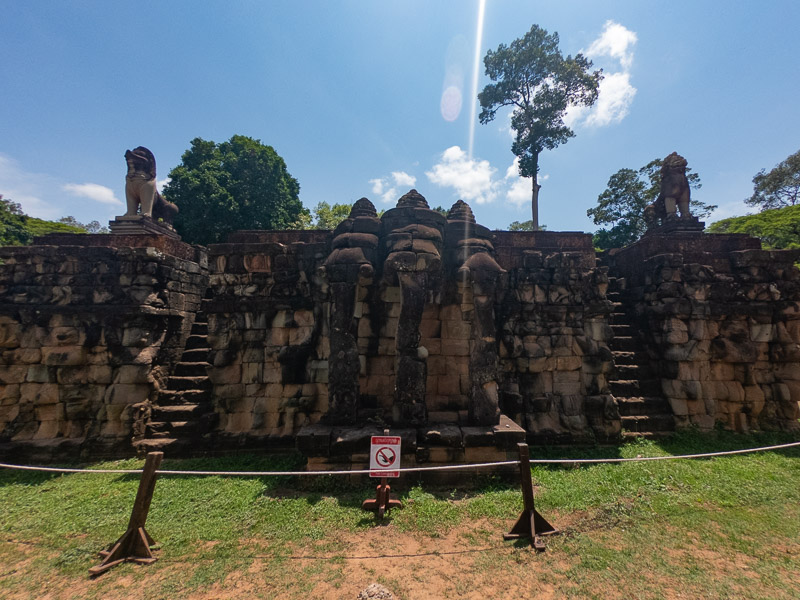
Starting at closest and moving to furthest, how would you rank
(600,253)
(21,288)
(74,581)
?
(74,581) < (21,288) < (600,253)

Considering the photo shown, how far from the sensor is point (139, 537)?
11.1 ft

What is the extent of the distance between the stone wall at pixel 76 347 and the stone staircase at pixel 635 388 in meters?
10.2

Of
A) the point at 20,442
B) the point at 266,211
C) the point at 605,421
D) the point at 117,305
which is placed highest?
the point at 266,211

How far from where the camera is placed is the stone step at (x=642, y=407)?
22.1 feet

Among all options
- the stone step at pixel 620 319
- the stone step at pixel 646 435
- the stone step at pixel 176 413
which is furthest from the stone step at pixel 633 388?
the stone step at pixel 176 413

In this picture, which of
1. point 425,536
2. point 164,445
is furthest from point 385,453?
point 164,445

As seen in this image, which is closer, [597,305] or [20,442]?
[20,442]

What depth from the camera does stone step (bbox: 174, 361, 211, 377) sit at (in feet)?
23.7

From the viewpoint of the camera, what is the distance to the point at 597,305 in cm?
654

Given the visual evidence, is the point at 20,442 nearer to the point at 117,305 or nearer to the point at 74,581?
the point at 117,305

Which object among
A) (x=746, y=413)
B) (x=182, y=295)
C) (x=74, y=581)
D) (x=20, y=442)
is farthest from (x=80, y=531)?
(x=746, y=413)

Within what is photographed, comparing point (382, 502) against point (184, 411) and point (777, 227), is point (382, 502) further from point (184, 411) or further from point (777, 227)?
point (777, 227)

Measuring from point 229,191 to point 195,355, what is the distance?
14.3 metres

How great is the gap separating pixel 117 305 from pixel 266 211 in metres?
14.1
